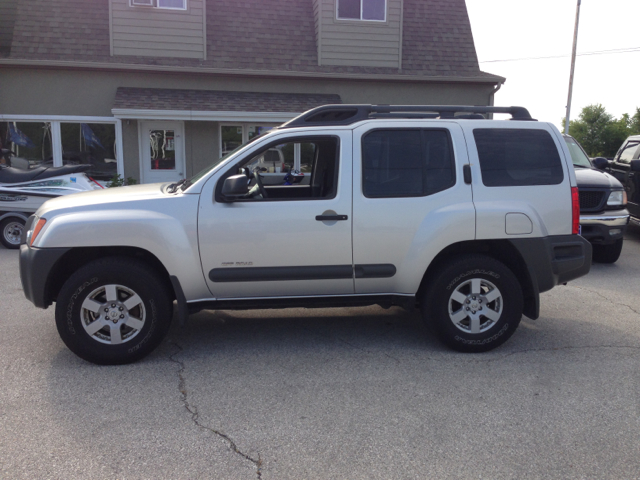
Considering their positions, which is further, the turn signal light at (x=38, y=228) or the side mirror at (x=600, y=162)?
the side mirror at (x=600, y=162)

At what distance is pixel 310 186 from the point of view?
5629mm

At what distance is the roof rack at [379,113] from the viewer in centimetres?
481

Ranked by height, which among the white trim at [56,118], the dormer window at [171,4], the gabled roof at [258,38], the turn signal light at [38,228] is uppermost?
the dormer window at [171,4]

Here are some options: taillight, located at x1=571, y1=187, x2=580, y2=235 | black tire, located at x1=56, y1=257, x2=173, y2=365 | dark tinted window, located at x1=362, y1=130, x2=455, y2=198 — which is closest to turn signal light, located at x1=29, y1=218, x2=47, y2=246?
black tire, located at x1=56, y1=257, x2=173, y2=365

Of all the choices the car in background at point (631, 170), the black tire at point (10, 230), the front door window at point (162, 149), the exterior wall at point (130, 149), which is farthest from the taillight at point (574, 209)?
the exterior wall at point (130, 149)

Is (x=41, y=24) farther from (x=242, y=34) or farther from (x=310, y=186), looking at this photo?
(x=310, y=186)

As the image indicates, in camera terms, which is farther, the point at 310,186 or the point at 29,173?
the point at 29,173

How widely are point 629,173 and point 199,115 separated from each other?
30.7 feet

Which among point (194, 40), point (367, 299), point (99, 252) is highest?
point (194, 40)

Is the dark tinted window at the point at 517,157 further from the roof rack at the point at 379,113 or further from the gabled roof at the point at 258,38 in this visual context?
the gabled roof at the point at 258,38

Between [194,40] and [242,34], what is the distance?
1291mm

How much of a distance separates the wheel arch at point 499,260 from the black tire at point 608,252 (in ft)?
14.6

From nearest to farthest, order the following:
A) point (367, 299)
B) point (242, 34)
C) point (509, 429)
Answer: point (509, 429)
point (367, 299)
point (242, 34)

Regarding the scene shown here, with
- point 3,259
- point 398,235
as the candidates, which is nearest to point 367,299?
point 398,235
